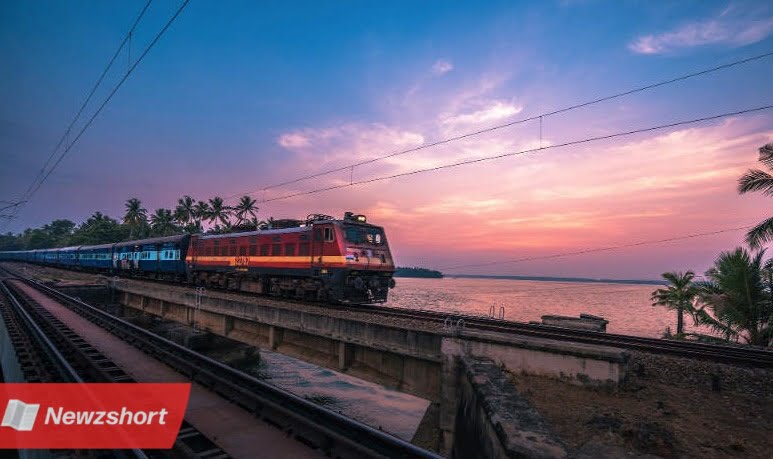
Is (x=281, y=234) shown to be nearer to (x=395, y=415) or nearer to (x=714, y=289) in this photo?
(x=395, y=415)

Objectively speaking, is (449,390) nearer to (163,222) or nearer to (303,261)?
(303,261)

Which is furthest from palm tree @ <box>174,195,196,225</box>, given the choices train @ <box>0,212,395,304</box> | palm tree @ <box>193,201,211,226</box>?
train @ <box>0,212,395,304</box>

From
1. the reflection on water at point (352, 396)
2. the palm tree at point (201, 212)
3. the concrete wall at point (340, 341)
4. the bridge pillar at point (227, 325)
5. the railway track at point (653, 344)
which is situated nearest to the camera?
the railway track at point (653, 344)

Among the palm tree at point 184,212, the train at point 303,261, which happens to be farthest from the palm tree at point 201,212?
the train at point 303,261

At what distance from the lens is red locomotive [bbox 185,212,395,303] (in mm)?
17359

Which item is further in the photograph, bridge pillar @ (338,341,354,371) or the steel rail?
bridge pillar @ (338,341,354,371)

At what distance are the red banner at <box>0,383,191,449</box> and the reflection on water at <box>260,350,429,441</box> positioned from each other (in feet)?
33.0

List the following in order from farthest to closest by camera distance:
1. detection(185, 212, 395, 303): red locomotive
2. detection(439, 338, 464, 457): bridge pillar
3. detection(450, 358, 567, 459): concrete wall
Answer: detection(185, 212, 395, 303): red locomotive → detection(439, 338, 464, 457): bridge pillar → detection(450, 358, 567, 459): concrete wall

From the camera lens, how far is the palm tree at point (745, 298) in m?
14.8

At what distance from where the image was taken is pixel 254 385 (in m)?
9.59

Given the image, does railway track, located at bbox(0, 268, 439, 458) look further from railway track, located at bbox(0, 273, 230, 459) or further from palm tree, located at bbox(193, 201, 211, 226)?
palm tree, located at bbox(193, 201, 211, 226)

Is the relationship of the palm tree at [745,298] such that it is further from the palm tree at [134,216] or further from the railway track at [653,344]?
the palm tree at [134,216]

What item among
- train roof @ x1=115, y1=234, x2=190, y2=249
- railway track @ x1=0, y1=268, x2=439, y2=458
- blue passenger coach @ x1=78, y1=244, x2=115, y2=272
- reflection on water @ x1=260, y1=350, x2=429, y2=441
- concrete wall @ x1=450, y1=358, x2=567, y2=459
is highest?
train roof @ x1=115, y1=234, x2=190, y2=249

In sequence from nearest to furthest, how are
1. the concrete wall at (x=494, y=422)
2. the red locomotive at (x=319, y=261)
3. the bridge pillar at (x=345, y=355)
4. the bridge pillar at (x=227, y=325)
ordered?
1. the concrete wall at (x=494, y=422)
2. the bridge pillar at (x=345, y=355)
3. the red locomotive at (x=319, y=261)
4. the bridge pillar at (x=227, y=325)
